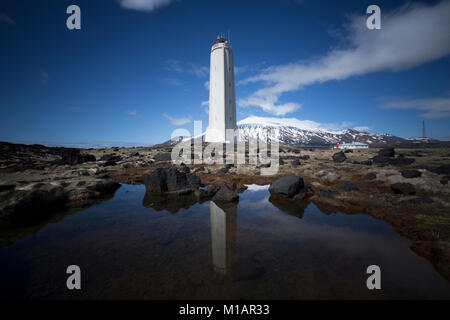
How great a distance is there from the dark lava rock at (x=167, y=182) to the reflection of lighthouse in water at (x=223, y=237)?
3.96 metres

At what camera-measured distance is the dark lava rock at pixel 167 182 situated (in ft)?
45.8

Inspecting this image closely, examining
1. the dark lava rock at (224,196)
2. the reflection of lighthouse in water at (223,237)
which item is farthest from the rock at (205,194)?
the reflection of lighthouse in water at (223,237)

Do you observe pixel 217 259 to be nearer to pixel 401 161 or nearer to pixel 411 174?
pixel 411 174

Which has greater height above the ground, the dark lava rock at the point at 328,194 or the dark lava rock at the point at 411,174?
the dark lava rock at the point at 411,174

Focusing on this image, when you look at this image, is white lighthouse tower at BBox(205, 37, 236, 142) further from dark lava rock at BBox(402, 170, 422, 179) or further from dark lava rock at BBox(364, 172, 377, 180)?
dark lava rock at BBox(402, 170, 422, 179)

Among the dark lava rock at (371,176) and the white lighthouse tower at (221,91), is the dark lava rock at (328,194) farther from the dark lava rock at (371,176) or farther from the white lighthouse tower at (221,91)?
the white lighthouse tower at (221,91)

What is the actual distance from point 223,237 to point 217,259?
1527 millimetres

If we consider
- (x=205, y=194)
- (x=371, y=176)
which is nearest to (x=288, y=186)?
(x=205, y=194)

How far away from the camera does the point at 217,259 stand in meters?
5.81

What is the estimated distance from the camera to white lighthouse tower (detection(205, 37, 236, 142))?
145 feet

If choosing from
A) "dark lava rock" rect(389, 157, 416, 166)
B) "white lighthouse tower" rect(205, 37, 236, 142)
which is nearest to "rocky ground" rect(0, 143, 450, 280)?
"dark lava rock" rect(389, 157, 416, 166)

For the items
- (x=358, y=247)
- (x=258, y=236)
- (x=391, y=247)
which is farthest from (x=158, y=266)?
(x=391, y=247)

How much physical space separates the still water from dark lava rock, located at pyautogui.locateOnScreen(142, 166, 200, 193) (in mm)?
4653
